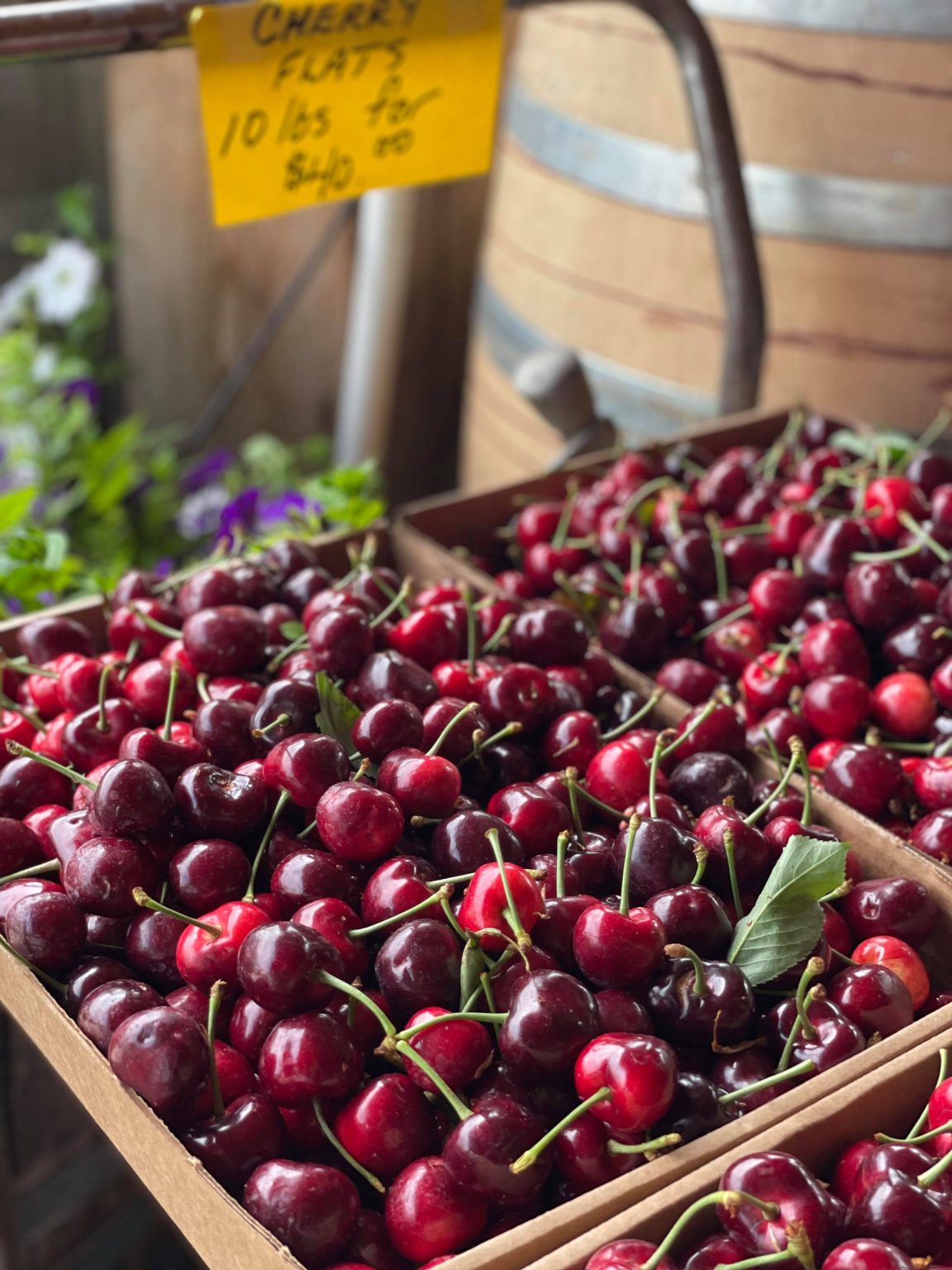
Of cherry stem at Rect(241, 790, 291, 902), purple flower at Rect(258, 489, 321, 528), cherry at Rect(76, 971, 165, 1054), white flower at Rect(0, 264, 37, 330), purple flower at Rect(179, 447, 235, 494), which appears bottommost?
purple flower at Rect(179, 447, 235, 494)

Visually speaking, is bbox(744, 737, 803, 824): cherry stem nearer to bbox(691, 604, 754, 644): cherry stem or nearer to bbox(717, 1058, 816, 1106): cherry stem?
bbox(717, 1058, 816, 1106): cherry stem

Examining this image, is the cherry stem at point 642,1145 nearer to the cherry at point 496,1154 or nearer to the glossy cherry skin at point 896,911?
the cherry at point 496,1154

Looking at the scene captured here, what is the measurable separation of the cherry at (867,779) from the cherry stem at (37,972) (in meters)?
0.52

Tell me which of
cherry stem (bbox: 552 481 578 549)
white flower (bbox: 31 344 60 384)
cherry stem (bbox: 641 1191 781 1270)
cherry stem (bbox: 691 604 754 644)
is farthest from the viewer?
white flower (bbox: 31 344 60 384)

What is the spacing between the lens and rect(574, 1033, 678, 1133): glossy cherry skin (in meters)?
0.59

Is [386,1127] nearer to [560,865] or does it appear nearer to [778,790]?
[560,865]

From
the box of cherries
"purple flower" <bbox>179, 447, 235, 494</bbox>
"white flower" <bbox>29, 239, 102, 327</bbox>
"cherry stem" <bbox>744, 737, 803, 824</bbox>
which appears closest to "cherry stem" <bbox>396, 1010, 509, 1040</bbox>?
the box of cherries

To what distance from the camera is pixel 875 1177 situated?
577mm

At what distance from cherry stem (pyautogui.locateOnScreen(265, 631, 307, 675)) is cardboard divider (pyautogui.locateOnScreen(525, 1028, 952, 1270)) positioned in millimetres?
471

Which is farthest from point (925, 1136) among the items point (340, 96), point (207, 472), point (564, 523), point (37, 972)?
point (207, 472)

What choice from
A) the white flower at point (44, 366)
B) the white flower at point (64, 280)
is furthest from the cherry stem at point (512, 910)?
the white flower at point (64, 280)

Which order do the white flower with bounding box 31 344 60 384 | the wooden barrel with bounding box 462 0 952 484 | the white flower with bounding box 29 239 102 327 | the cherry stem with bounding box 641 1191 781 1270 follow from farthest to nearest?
the white flower with bounding box 29 239 102 327 → the white flower with bounding box 31 344 60 384 → the wooden barrel with bounding box 462 0 952 484 → the cherry stem with bounding box 641 1191 781 1270

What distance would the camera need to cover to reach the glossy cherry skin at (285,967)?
2.04ft

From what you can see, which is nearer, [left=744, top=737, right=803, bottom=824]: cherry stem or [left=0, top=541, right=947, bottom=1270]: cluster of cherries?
[left=0, top=541, right=947, bottom=1270]: cluster of cherries
